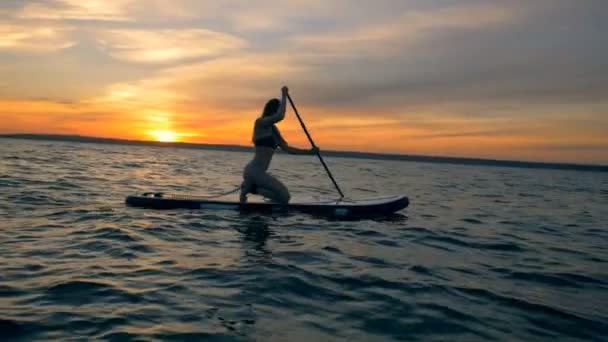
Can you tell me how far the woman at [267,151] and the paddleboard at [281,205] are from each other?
252 mm

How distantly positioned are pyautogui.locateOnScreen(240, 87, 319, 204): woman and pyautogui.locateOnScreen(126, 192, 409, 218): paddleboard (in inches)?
9.9

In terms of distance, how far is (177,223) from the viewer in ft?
31.4

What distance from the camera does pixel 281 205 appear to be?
36.1ft

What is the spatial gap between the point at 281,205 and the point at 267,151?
55.8 inches

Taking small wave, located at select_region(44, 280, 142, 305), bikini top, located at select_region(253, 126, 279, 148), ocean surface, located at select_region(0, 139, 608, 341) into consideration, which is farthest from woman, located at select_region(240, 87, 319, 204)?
small wave, located at select_region(44, 280, 142, 305)

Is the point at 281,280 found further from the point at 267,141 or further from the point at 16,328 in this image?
the point at 267,141

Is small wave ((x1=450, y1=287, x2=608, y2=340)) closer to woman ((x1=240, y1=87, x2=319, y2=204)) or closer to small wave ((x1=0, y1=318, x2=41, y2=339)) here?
small wave ((x1=0, y1=318, x2=41, y2=339))

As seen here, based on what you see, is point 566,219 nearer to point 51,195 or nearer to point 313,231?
point 313,231

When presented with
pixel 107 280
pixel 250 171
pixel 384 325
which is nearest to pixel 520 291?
pixel 384 325

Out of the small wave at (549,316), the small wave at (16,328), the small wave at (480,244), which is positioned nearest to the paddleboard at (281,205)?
the small wave at (480,244)

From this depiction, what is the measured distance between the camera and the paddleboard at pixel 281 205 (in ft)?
36.1

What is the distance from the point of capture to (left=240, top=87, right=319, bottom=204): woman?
1032 centimetres

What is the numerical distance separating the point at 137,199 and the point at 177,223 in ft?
8.55

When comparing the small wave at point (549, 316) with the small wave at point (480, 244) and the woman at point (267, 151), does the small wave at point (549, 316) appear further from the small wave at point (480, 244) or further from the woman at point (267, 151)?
the woman at point (267, 151)
